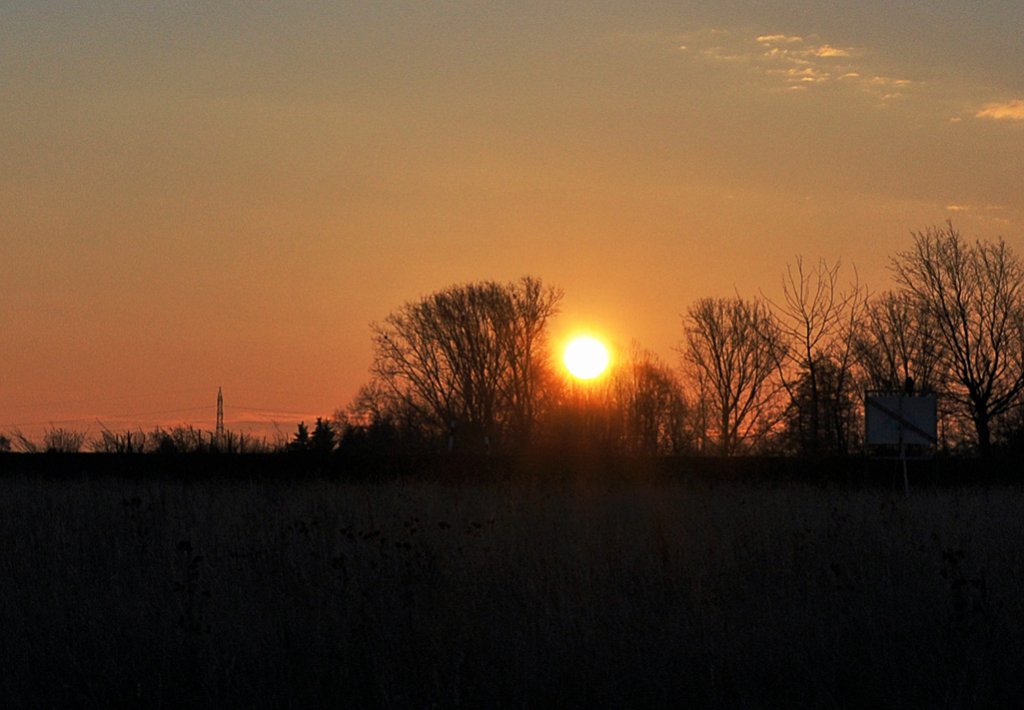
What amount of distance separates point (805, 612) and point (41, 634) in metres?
5.85

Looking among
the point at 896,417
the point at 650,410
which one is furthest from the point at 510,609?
the point at 650,410

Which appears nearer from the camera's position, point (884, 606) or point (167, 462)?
point (884, 606)

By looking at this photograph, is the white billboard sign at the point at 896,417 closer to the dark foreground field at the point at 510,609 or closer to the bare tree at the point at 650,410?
the dark foreground field at the point at 510,609

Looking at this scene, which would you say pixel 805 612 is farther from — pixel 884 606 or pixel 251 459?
pixel 251 459

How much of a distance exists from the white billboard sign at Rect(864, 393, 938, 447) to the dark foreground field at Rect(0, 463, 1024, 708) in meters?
6.77

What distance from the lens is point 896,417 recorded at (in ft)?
76.0

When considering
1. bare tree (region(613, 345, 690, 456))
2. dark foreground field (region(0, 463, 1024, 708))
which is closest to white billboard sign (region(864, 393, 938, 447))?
dark foreground field (region(0, 463, 1024, 708))

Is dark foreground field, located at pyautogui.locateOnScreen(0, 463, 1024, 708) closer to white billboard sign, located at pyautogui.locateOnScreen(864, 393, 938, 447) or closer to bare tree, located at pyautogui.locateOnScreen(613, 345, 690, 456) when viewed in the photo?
white billboard sign, located at pyautogui.locateOnScreen(864, 393, 938, 447)

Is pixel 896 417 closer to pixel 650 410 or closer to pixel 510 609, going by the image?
pixel 510 609

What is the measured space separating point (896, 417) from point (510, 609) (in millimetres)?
14467

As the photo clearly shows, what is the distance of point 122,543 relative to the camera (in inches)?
581

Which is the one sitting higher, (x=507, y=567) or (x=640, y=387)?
Answer: (x=640, y=387)

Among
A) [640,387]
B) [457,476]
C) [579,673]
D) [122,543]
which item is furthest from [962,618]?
[640,387]

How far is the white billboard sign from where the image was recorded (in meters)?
23.1
